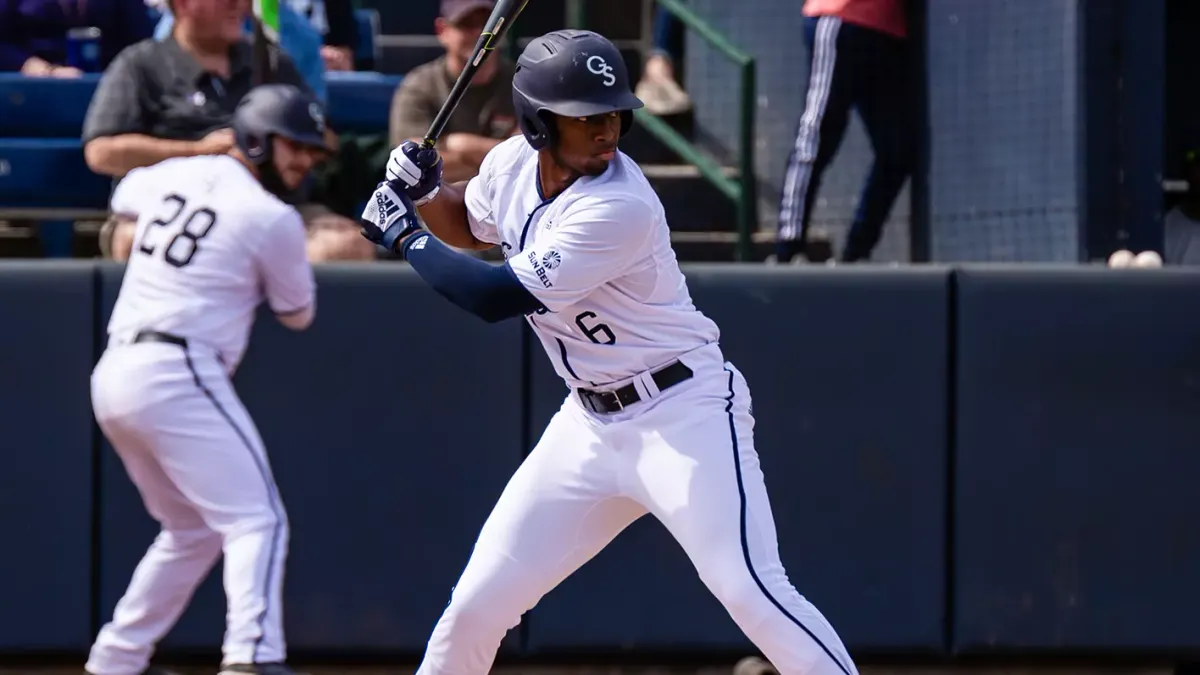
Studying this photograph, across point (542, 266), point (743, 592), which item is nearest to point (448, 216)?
point (542, 266)

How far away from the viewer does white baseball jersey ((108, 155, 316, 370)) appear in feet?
18.0

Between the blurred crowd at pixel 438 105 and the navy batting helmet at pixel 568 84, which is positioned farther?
the blurred crowd at pixel 438 105

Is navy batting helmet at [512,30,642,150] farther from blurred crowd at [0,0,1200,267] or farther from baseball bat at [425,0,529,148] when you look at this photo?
blurred crowd at [0,0,1200,267]

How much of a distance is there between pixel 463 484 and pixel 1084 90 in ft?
9.38

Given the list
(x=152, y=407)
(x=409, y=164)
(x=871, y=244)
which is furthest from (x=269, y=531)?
(x=871, y=244)

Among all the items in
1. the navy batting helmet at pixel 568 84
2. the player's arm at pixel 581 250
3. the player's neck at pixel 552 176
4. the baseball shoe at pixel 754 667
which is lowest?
the baseball shoe at pixel 754 667

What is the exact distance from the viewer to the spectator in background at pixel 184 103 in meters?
6.38

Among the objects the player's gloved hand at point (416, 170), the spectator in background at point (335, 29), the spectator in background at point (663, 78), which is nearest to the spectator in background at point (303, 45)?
the spectator in background at point (335, 29)

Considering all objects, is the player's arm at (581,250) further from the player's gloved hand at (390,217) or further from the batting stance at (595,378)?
the player's gloved hand at (390,217)

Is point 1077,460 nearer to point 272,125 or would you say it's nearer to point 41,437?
point 272,125

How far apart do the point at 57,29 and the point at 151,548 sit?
2964 mm

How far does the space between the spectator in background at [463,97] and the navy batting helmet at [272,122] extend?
2.77 feet

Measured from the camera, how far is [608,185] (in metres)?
4.08

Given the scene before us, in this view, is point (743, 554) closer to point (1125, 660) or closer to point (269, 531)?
point (269, 531)
